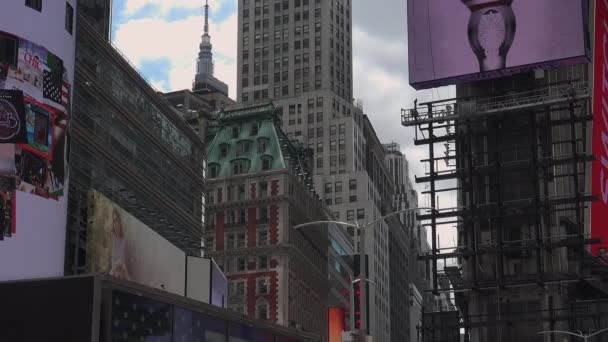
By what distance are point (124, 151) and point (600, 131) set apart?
42.7m

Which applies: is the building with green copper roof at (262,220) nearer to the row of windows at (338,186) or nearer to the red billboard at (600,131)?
the red billboard at (600,131)

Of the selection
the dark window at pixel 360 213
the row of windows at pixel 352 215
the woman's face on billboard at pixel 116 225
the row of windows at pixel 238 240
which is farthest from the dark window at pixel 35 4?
the dark window at pixel 360 213

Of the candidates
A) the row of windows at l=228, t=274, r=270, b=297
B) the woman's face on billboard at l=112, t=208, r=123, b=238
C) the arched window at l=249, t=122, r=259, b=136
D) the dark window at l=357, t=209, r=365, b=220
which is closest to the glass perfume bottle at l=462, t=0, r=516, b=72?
the woman's face on billboard at l=112, t=208, r=123, b=238

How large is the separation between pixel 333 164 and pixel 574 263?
10986 cm

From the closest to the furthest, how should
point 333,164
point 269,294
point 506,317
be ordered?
point 506,317 < point 269,294 < point 333,164

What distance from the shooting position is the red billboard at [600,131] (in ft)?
293

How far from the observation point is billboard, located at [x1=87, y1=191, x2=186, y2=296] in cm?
7006

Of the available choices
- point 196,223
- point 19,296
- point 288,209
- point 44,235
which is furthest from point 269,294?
point 19,296

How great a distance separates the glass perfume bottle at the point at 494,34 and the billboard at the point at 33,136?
4017 centimetres

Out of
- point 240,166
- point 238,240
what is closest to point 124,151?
point 238,240

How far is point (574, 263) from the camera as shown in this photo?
91625 millimetres

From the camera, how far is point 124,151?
80188 mm

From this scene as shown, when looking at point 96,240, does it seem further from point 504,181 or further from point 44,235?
point 504,181

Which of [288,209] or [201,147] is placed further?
[288,209]
